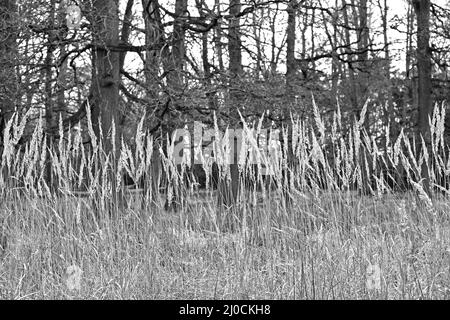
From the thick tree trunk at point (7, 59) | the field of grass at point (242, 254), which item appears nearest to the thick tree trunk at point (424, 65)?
the field of grass at point (242, 254)

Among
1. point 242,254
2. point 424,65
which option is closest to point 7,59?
point 242,254

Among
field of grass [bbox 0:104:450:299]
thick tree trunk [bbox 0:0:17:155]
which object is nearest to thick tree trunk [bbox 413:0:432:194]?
field of grass [bbox 0:104:450:299]

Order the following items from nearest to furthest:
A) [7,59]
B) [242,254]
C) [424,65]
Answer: [242,254]
[7,59]
[424,65]

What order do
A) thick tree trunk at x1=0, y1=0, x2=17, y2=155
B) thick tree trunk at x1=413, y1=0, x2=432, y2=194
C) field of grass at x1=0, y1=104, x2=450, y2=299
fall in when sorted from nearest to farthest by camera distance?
field of grass at x1=0, y1=104, x2=450, y2=299 < thick tree trunk at x1=0, y1=0, x2=17, y2=155 < thick tree trunk at x1=413, y1=0, x2=432, y2=194

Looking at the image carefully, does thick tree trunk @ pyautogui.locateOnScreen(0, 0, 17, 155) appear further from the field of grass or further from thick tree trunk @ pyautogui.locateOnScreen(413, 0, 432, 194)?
thick tree trunk @ pyautogui.locateOnScreen(413, 0, 432, 194)

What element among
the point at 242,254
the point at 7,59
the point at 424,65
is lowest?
the point at 242,254

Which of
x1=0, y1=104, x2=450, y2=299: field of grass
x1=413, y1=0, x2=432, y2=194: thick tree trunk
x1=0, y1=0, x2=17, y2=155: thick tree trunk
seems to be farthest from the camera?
x1=413, y1=0, x2=432, y2=194: thick tree trunk

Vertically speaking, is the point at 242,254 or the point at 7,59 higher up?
the point at 7,59

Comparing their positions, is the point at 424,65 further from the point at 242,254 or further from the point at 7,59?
the point at 242,254

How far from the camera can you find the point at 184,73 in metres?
6.38

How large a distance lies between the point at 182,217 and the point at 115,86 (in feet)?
10.9

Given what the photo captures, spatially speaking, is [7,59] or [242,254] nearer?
[242,254]
